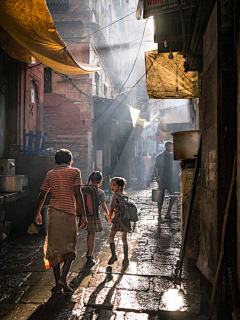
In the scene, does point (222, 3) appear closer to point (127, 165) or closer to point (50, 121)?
point (50, 121)

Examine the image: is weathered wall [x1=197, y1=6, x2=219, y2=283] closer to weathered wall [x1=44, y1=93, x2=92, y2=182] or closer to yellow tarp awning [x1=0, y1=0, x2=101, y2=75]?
yellow tarp awning [x1=0, y1=0, x2=101, y2=75]

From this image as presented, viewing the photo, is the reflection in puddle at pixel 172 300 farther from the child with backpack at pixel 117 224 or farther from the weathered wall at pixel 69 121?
the weathered wall at pixel 69 121

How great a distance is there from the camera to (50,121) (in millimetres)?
16125

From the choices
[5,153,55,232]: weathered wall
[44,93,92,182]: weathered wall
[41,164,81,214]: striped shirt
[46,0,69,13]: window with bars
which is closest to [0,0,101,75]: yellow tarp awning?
[5,153,55,232]: weathered wall

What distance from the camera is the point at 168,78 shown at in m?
7.99

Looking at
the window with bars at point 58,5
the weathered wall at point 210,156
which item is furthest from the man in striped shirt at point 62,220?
the window with bars at point 58,5

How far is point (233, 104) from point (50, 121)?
46.5ft

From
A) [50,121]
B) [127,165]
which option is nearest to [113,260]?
[50,121]

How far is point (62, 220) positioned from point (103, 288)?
1.07 metres

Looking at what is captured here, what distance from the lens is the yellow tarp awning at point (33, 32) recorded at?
5.83 m

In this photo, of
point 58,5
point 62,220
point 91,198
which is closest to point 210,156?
point 62,220

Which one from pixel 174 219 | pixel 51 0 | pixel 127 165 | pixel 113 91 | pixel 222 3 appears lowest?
pixel 174 219

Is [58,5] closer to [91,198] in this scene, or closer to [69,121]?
[69,121]

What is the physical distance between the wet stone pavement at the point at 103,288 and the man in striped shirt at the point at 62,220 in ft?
1.14
